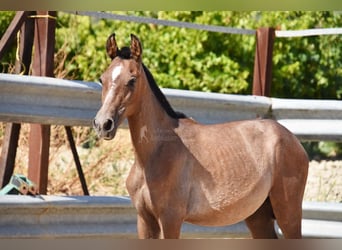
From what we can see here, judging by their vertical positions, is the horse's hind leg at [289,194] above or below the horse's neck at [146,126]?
below

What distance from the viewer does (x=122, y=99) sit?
3611mm

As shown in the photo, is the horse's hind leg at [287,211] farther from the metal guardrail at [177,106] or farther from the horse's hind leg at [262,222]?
the metal guardrail at [177,106]

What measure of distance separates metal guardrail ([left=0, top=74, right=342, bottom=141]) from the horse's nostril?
34.4 inches

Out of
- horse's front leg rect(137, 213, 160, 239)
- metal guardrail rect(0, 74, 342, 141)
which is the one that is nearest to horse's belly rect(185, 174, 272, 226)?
horse's front leg rect(137, 213, 160, 239)

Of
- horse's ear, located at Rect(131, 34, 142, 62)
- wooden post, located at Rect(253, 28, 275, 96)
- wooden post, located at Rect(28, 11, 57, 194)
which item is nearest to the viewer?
horse's ear, located at Rect(131, 34, 142, 62)

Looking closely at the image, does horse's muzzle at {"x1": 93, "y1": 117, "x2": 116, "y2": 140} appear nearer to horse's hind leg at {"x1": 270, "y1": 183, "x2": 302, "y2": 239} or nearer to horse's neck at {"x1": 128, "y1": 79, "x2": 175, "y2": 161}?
horse's neck at {"x1": 128, "y1": 79, "x2": 175, "y2": 161}

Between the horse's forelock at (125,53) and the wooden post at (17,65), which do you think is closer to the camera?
the horse's forelock at (125,53)

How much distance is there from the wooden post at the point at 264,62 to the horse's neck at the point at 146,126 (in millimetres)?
2042

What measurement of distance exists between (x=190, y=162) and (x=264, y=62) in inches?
83.6

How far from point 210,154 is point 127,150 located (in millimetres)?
3008

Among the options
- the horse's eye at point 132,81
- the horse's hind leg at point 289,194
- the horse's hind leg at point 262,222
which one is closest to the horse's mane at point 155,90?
the horse's eye at point 132,81

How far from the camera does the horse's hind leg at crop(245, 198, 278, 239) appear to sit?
4.38 metres

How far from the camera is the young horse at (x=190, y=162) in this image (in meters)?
3.66

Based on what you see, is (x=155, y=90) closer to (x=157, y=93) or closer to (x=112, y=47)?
(x=157, y=93)
